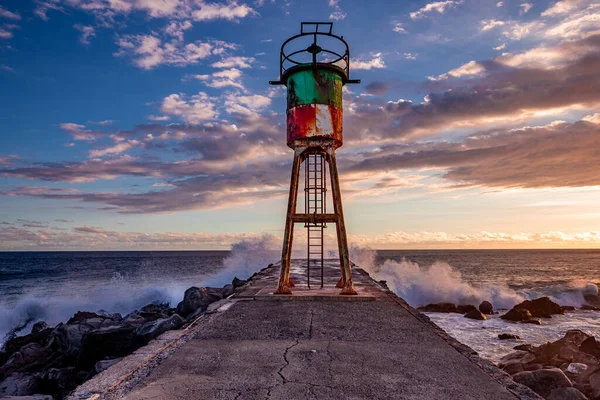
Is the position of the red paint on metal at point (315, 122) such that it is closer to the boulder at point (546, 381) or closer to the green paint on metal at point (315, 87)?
the green paint on metal at point (315, 87)

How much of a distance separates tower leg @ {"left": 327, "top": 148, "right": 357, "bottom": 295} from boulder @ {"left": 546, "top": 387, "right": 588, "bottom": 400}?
4609 mm

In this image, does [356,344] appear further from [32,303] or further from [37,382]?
[32,303]

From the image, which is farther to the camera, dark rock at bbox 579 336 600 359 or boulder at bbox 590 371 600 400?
dark rock at bbox 579 336 600 359

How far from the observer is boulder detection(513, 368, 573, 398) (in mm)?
5379

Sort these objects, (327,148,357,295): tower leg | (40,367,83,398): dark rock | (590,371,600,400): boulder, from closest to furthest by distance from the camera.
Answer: (590,371,600,400): boulder → (40,367,83,398): dark rock → (327,148,357,295): tower leg

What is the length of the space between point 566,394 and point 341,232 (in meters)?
5.31

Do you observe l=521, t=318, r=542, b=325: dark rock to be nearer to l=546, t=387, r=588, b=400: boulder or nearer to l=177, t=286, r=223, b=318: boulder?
l=546, t=387, r=588, b=400: boulder

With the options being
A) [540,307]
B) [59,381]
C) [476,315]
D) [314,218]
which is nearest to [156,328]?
[59,381]

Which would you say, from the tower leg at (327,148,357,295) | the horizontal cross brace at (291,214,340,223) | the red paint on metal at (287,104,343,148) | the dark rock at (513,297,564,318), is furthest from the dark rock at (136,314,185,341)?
the dark rock at (513,297,564,318)

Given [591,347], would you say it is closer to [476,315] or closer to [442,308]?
[476,315]

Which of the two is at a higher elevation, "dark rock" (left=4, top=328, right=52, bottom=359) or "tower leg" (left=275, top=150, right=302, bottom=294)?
"tower leg" (left=275, top=150, right=302, bottom=294)

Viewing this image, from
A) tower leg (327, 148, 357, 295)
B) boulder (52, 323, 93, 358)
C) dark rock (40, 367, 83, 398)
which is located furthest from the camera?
tower leg (327, 148, 357, 295)

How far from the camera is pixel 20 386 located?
6.86 m

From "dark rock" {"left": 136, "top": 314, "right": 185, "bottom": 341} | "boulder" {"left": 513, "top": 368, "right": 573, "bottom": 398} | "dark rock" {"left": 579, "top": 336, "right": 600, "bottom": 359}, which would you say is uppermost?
"dark rock" {"left": 136, "top": 314, "right": 185, "bottom": 341}
